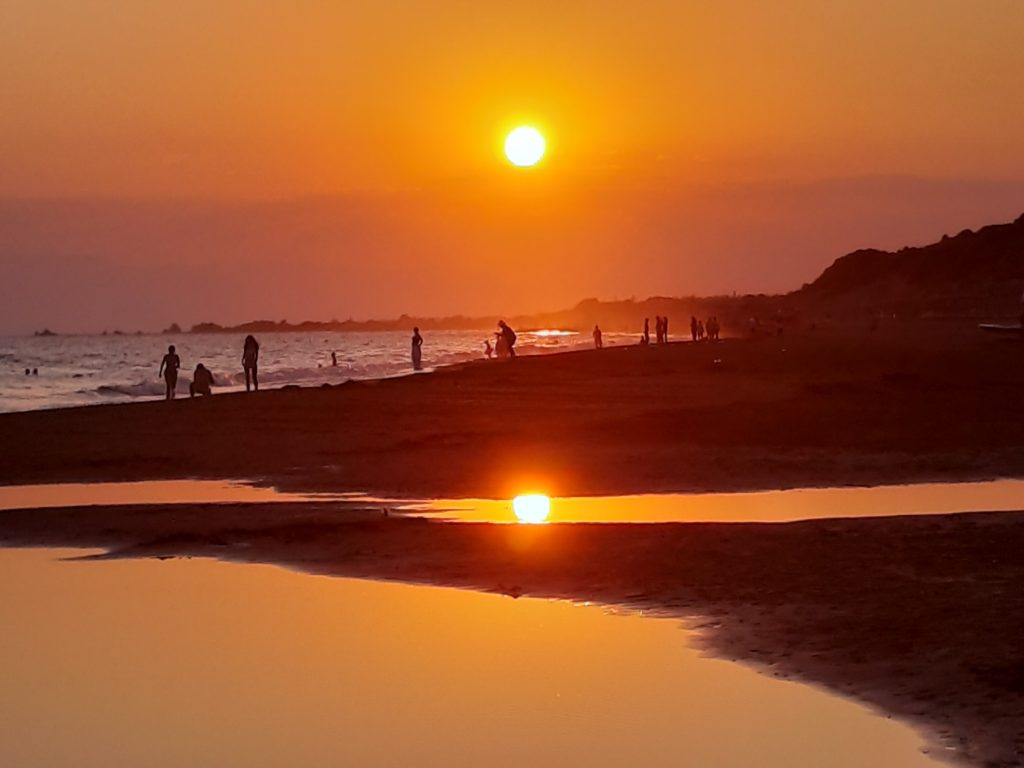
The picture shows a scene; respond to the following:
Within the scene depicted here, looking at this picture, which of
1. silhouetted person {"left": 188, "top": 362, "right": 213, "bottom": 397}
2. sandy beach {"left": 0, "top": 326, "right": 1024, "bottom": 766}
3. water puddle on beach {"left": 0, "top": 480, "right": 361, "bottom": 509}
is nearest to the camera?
sandy beach {"left": 0, "top": 326, "right": 1024, "bottom": 766}

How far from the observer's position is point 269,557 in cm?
1588

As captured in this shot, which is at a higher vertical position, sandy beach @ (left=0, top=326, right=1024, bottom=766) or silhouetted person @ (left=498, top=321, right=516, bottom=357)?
silhouetted person @ (left=498, top=321, right=516, bottom=357)

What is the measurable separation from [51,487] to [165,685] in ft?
46.7

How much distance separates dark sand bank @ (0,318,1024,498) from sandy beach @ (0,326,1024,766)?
100 mm

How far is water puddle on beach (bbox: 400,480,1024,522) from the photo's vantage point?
17812 mm

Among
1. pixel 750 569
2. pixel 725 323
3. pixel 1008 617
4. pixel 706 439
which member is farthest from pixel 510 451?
pixel 725 323

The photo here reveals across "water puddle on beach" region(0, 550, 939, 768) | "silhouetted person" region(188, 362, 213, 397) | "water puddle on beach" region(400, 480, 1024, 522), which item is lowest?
"water puddle on beach" region(400, 480, 1024, 522)

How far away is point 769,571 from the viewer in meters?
13.6

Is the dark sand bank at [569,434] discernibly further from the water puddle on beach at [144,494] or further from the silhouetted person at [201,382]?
the silhouetted person at [201,382]

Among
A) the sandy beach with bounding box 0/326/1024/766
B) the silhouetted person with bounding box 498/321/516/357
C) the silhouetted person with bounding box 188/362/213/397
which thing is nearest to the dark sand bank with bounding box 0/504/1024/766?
the sandy beach with bounding box 0/326/1024/766

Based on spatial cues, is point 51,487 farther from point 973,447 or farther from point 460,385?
point 460,385

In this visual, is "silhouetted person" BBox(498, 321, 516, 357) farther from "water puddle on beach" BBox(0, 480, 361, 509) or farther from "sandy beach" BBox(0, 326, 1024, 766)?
"water puddle on beach" BBox(0, 480, 361, 509)

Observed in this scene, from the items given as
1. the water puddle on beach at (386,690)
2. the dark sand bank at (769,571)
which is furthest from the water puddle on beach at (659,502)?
the water puddle on beach at (386,690)

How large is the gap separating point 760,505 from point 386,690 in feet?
32.0
